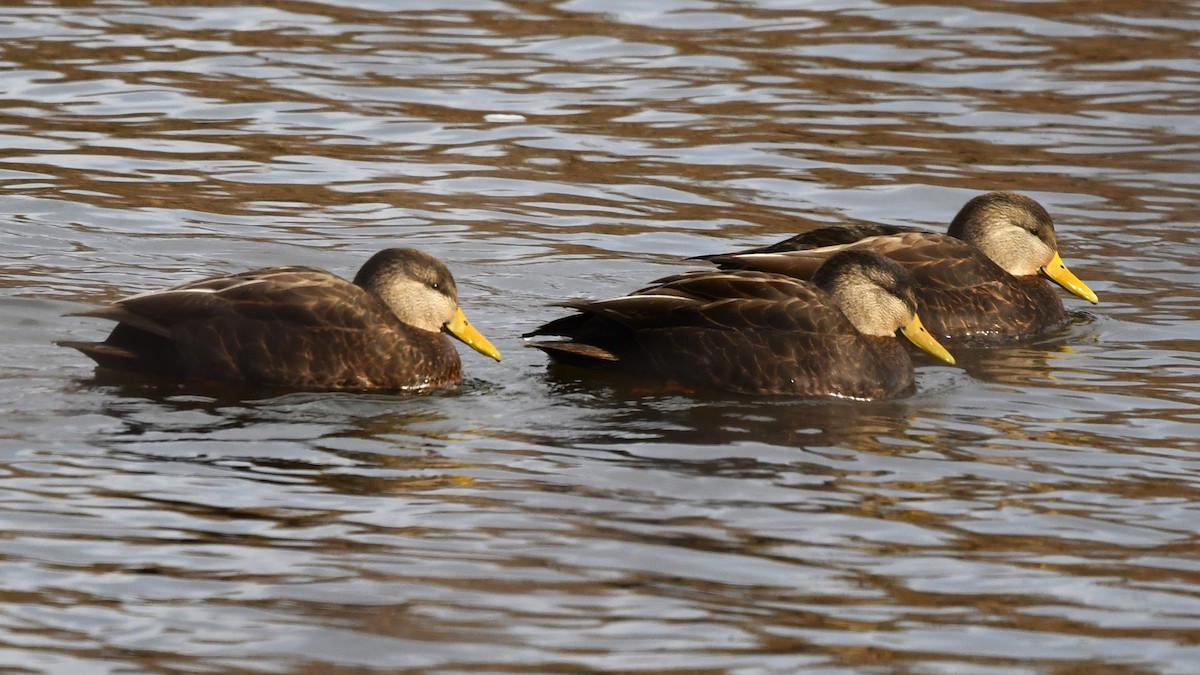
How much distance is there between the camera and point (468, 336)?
397 inches

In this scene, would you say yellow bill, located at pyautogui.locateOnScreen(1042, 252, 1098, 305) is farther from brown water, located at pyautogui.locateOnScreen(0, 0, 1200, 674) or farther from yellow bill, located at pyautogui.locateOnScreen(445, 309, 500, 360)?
yellow bill, located at pyautogui.locateOnScreen(445, 309, 500, 360)

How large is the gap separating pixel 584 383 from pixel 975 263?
3.01m

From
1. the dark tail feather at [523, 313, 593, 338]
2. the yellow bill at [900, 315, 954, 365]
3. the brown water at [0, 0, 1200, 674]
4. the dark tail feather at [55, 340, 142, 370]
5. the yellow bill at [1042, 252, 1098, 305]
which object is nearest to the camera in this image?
the brown water at [0, 0, 1200, 674]

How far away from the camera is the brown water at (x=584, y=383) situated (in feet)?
21.5

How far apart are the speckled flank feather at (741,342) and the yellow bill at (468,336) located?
309mm

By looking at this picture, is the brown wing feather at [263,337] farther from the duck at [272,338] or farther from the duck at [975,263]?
the duck at [975,263]

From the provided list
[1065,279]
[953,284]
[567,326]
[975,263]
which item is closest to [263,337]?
[567,326]

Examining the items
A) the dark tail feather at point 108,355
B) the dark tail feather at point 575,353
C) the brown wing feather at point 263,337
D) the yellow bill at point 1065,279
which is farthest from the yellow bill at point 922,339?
the dark tail feather at point 108,355

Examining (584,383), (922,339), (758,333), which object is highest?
(758,333)

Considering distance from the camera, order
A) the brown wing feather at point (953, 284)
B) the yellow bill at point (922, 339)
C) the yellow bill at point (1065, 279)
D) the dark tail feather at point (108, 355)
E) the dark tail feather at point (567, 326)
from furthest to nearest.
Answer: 1. the yellow bill at point (1065, 279)
2. the brown wing feather at point (953, 284)
3. the yellow bill at point (922, 339)
4. the dark tail feather at point (567, 326)
5. the dark tail feather at point (108, 355)

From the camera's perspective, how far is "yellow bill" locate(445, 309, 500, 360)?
10.0 meters

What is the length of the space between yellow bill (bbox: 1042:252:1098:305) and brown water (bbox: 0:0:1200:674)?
160mm

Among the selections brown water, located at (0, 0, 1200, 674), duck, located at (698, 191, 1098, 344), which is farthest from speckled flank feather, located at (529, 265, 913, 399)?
duck, located at (698, 191, 1098, 344)

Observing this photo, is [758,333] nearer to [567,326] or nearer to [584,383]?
[584,383]
